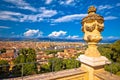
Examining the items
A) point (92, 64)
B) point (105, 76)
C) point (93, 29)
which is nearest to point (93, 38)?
point (93, 29)

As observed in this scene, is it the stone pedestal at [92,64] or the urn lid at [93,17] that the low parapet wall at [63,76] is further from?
the urn lid at [93,17]

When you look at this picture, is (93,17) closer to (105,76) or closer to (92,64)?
(92,64)

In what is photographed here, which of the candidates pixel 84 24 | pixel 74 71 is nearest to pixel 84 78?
pixel 74 71

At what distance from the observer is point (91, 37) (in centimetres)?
313

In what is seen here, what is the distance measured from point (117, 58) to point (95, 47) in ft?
70.2

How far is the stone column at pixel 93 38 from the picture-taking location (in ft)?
10.1

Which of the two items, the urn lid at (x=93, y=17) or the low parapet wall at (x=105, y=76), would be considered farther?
the urn lid at (x=93, y=17)

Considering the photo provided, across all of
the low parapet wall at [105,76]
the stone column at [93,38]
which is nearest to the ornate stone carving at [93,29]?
the stone column at [93,38]

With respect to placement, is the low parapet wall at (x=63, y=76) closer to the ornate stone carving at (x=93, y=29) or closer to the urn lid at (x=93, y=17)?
the ornate stone carving at (x=93, y=29)

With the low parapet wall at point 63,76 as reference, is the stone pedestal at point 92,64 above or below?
above

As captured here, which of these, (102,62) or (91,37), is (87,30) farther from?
(102,62)

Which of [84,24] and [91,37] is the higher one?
[84,24]

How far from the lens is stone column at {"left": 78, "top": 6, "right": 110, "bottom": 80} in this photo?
3.09 m

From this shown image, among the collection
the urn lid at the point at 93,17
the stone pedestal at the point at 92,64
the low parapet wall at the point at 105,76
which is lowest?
the low parapet wall at the point at 105,76
